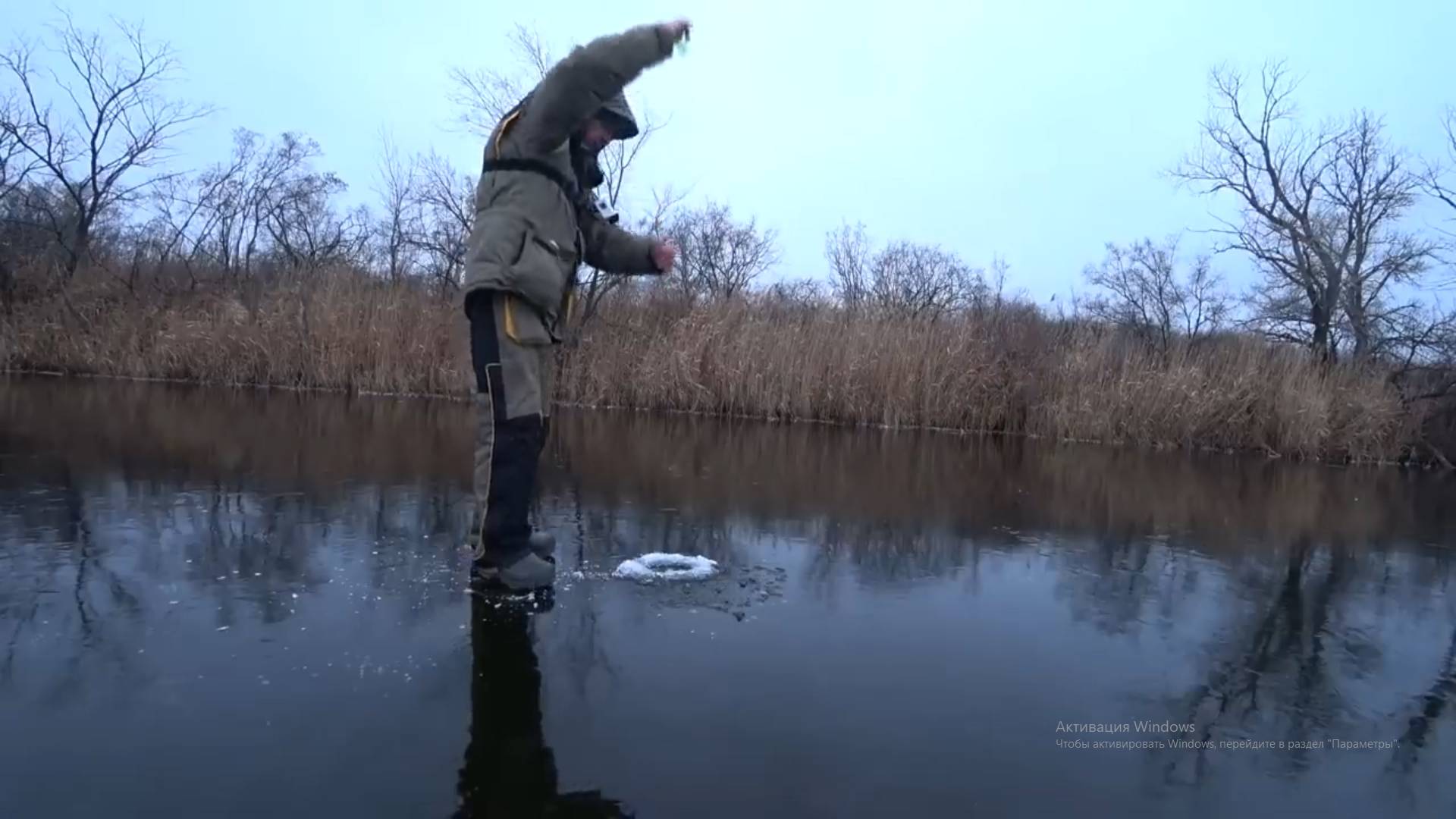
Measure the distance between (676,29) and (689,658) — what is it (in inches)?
80.7

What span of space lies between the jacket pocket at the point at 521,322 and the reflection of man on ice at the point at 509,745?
99cm

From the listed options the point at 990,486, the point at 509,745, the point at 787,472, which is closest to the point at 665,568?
the point at 509,745

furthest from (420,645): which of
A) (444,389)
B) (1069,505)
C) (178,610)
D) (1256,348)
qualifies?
(1256,348)

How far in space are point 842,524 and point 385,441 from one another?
4126 millimetres

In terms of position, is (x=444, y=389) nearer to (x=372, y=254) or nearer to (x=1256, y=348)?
(x=372, y=254)

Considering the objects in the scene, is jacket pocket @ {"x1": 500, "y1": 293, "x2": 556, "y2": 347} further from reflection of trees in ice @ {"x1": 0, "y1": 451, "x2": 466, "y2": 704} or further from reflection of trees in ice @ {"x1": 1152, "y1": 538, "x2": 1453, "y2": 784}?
reflection of trees in ice @ {"x1": 1152, "y1": 538, "x2": 1453, "y2": 784}

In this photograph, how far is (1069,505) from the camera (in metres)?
6.38

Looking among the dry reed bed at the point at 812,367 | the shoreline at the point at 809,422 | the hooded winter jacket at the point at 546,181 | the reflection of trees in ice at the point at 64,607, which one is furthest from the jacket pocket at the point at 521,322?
the dry reed bed at the point at 812,367

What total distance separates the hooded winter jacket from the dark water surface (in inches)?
41.9

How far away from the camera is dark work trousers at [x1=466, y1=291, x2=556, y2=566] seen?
3.31 m

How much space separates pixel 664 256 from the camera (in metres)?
3.88

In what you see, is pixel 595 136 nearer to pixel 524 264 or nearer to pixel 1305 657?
pixel 524 264

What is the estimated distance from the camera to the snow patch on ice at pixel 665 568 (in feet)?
11.9

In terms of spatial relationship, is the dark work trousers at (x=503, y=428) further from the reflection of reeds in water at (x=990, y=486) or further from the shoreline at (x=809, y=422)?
the shoreline at (x=809, y=422)
